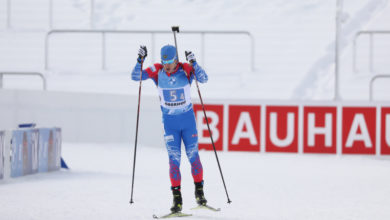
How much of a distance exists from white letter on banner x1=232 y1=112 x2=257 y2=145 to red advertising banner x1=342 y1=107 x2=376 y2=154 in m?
1.82

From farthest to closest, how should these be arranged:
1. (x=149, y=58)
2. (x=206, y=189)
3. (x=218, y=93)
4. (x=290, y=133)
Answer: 1. (x=149, y=58)
2. (x=218, y=93)
3. (x=290, y=133)
4. (x=206, y=189)

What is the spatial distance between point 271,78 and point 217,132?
268 centimetres

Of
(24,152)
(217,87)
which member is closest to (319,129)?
(217,87)

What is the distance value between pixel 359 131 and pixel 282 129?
1.51 m

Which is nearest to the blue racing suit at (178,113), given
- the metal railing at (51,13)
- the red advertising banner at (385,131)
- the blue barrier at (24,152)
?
the blue barrier at (24,152)

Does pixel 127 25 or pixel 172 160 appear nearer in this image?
pixel 172 160

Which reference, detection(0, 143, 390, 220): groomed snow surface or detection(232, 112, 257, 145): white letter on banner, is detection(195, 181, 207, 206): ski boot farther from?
detection(232, 112, 257, 145): white letter on banner

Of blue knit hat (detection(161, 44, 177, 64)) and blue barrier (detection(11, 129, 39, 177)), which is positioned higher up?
blue knit hat (detection(161, 44, 177, 64))

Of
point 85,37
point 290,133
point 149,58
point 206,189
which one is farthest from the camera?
point 85,37

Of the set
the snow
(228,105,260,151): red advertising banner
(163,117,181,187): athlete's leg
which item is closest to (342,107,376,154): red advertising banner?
the snow

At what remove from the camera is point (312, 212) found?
24.8 ft

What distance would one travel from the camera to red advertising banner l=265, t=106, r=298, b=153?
46.1 feet

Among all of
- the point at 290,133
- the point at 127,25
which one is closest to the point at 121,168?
the point at 290,133

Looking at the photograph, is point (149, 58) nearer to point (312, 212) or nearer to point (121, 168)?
point (121, 168)
